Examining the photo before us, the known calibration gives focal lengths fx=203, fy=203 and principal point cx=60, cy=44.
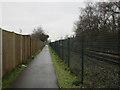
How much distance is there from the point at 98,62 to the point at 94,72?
0.85 meters

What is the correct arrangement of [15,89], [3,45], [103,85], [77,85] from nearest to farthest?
[103,85] → [15,89] → [77,85] → [3,45]

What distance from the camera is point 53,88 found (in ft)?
22.1

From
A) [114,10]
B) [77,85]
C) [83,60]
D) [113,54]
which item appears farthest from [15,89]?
[114,10]

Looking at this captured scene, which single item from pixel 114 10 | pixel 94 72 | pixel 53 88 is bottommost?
pixel 53 88

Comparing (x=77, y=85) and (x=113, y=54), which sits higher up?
(x=113, y=54)

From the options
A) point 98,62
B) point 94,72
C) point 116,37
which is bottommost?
point 94,72

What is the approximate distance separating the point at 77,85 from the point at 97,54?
171 cm

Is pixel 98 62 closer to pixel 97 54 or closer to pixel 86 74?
pixel 97 54

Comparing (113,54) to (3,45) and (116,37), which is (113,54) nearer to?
(116,37)

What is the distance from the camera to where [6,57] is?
8.40 meters

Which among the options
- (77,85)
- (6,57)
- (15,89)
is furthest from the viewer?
(6,57)

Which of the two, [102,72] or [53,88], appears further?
[53,88]

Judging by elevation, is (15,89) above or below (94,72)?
below

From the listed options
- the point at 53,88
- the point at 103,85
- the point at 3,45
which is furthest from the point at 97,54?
the point at 3,45
